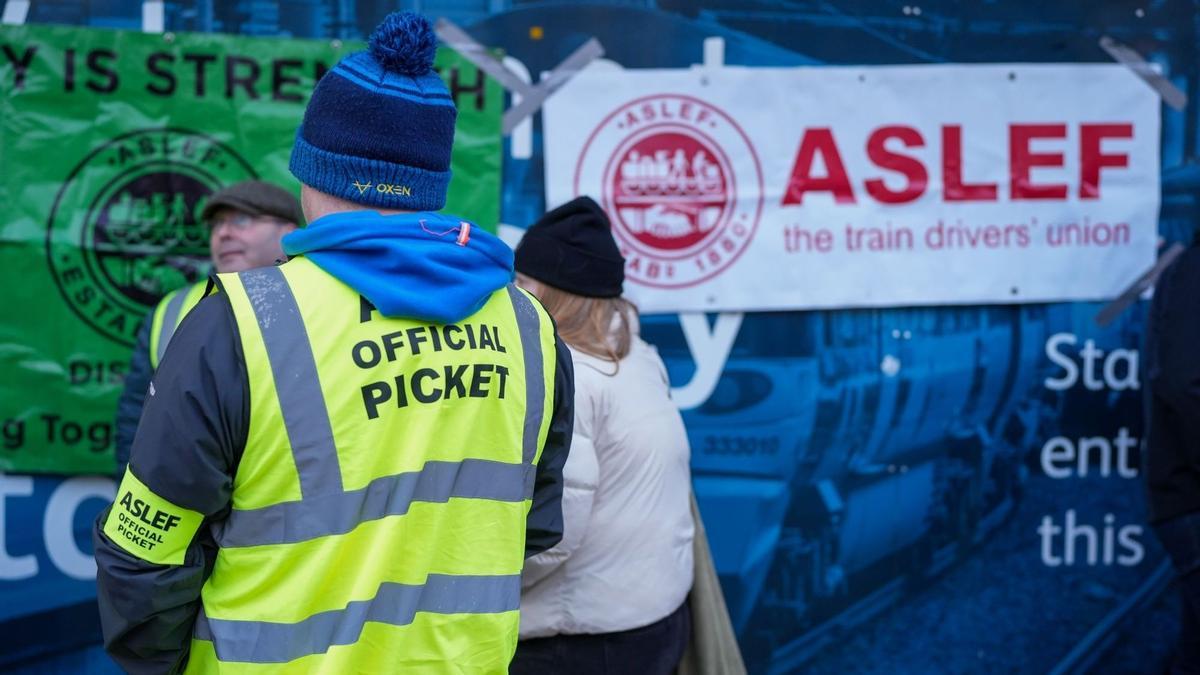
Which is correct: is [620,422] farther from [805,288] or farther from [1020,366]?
[1020,366]

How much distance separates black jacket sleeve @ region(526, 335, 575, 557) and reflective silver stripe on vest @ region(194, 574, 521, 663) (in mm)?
295

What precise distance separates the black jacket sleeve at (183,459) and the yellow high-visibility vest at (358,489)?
0.02 metres

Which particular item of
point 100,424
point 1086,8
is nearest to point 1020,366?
point 1086,8

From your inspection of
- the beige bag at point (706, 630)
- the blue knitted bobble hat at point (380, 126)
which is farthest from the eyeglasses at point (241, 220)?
the blue knitted bobble hat at point (380, 126)

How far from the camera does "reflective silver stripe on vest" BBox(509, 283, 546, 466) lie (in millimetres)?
1927

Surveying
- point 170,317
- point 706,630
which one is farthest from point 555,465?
point 170,317

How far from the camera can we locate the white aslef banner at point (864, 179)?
3.80 metres

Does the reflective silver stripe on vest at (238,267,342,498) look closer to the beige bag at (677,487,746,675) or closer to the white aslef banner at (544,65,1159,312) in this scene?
the beige bag at (677,487,746,675)

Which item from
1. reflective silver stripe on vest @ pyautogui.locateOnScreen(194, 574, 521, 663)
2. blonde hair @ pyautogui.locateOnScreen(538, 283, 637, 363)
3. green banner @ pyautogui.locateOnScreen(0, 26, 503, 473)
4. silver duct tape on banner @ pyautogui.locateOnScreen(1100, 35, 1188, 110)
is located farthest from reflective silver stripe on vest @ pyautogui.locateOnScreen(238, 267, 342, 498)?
silver duct tape on banner @ pyautogui.locateOnScreen(1100, 35, 1188, 110)

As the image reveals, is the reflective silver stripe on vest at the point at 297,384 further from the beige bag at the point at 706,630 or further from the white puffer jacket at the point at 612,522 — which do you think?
the beige bag at the point at 706,630

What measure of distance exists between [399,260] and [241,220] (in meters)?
1.84

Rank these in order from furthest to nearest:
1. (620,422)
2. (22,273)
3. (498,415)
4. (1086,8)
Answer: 1. (1086,8)
2. (22,273)
3. (620,422)
4. (498,415)

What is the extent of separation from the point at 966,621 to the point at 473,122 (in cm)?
225

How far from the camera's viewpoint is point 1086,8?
3900 millimetres
